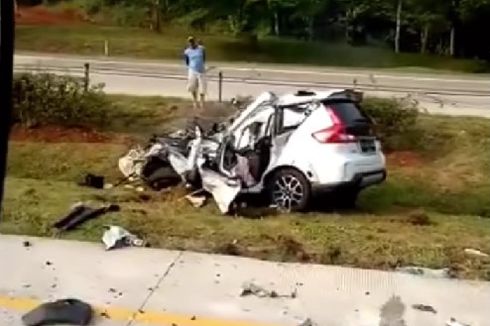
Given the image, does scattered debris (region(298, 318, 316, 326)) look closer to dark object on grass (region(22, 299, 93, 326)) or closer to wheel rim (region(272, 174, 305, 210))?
dark object on grass (region(22, 299, 93, 326))

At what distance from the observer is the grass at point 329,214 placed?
7.61m

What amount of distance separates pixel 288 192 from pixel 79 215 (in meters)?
3.26

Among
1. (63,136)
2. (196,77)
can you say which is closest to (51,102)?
(63,136)

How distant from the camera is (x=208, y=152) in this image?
11625 millimetres

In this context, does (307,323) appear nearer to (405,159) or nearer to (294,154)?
(294,154)

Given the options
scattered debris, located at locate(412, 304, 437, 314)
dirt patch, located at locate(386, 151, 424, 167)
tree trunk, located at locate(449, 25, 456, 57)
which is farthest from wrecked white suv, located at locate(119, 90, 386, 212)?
tree trunk, located at locate(449, 25, 456, 57)

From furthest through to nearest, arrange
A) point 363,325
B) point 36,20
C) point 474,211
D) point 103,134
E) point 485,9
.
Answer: point 36,20 < point 485,9 < point 103,134 < point 474,211 < point 363,325

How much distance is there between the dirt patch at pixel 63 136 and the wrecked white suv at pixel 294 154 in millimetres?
4952

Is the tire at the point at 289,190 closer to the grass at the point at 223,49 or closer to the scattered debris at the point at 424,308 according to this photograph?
the scattered debris at the point at 424,308

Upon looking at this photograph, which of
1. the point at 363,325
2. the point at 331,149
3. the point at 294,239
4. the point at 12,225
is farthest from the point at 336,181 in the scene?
the point at 363,325

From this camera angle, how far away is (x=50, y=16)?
4600cm

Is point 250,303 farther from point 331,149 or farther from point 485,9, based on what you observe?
point 485,9

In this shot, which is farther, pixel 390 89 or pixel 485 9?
pixel 485 9

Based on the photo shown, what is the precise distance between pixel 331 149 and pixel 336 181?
0.38 meters
